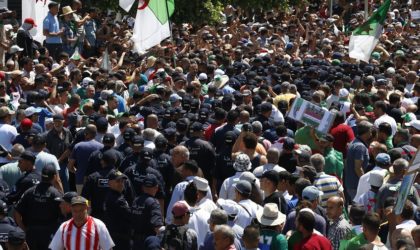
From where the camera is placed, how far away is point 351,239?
440 inches

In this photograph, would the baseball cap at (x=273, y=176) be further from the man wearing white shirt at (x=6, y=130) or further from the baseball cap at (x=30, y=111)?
the baseball cap at (x=30, y=111)

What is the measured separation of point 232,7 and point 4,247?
23016 millimetres

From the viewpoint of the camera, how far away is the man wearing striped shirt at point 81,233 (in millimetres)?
11703

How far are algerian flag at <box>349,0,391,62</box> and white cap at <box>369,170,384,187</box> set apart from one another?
983 centimetres

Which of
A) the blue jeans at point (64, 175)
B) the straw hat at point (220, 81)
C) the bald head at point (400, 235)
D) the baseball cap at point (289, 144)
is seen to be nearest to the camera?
the bald head at point (400, 235)

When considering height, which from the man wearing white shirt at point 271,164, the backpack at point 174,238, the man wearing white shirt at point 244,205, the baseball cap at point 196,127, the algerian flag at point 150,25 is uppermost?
the backpack at point 174,238

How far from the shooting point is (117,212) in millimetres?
13078

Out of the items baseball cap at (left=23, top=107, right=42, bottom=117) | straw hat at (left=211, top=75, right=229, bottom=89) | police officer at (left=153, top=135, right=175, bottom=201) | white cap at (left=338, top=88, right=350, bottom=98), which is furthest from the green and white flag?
police officer at (left=153, top=135, right=175, bottom=201)

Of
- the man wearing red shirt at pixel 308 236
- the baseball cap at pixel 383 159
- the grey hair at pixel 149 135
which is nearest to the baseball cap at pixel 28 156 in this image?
the grey hair at pixel 149 135

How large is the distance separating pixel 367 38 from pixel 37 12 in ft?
22.5

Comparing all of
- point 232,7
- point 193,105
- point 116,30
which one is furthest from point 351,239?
point 232,7

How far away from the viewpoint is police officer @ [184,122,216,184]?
15.3 meters

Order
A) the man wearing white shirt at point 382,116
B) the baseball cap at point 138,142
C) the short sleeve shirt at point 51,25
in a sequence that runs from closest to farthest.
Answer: the baseball cap at point 138,142, the man wearing white shirt at point 382,116, the short sleeve shirt at point 51,25

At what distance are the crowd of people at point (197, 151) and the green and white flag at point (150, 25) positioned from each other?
24.9 inches
